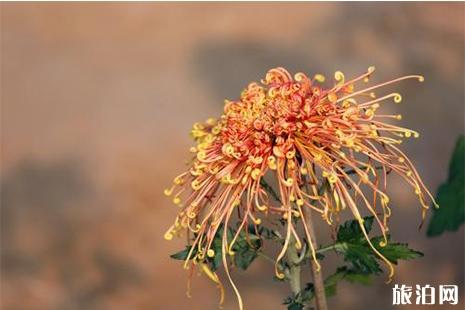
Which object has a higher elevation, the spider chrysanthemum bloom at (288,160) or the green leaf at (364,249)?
the spider chrysanthemum bloom at (288,160)

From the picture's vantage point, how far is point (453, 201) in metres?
1.07

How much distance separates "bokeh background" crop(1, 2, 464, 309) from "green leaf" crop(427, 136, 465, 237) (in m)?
0.49

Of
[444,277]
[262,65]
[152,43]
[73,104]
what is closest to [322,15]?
[262,65]

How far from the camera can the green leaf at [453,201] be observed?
3.47 feet

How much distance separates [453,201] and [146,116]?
48.4 inches

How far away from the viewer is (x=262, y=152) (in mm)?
693

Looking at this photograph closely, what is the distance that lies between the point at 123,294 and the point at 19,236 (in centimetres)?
35

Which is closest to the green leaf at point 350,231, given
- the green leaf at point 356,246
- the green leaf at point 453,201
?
the green leaf at point 356,246

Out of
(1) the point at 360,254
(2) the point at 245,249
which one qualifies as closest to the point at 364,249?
(1) the point at 360,254

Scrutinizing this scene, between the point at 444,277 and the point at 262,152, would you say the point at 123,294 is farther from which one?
the point at 262,152

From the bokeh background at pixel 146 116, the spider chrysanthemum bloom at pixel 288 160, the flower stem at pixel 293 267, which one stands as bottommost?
the flower stem at pixel 293 267

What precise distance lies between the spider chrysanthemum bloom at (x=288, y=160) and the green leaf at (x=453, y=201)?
36cm

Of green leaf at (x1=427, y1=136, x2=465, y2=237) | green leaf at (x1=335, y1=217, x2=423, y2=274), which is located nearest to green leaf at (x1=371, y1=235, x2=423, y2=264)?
green leaf at (x1=335, y1=217, x2=423, y2=274)

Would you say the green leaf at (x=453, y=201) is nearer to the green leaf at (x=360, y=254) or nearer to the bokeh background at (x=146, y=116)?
the green leaf at (x=360, y=254)
